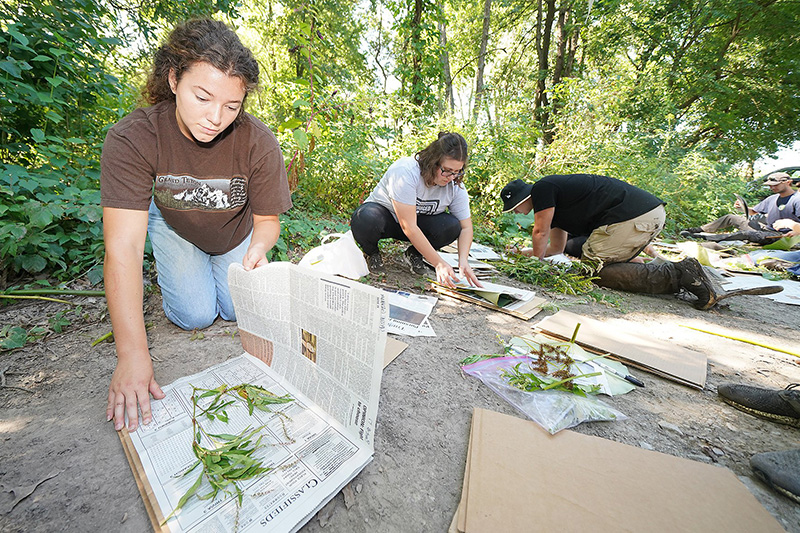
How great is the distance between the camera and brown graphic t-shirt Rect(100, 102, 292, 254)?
1.11m

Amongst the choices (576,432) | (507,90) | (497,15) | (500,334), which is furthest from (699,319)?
(507,90)

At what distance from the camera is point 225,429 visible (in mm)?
957

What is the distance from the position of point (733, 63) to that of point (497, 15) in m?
6.89

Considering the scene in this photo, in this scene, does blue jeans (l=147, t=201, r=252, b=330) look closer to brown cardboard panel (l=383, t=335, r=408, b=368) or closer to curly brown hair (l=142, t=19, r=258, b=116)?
curly brown hair (l=142, t=19, r=258, b=116)

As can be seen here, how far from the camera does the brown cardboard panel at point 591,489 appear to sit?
829mm

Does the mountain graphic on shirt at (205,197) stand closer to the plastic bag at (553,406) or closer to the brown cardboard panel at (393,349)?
the brown cardboard panel at (393,349)

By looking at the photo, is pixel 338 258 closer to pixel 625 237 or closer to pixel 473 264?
pixel 473 264

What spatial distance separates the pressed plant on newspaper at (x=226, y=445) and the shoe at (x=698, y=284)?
3221 mm

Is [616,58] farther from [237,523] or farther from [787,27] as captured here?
[237,523]

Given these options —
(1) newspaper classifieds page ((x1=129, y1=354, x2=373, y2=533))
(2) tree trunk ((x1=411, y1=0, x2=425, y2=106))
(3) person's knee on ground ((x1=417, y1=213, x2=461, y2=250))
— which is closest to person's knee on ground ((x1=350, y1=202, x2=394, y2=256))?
(3) person's knee on ground ((x1=417, y1=213, x2=461, y2=250))

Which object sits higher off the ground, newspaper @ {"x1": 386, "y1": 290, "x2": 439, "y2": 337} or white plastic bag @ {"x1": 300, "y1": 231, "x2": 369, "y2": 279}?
white plastic bag @ {"x1": 300, "y1": 231, "x2": 369, "y2": 279}

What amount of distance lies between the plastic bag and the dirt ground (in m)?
0.04

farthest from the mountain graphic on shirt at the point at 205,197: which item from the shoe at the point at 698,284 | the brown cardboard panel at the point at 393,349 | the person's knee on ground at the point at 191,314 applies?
the shoe at the point at 698,284

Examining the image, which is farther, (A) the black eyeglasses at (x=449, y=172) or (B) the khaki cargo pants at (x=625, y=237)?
(B) the khaki cargo pants at (x=625, y=237)
